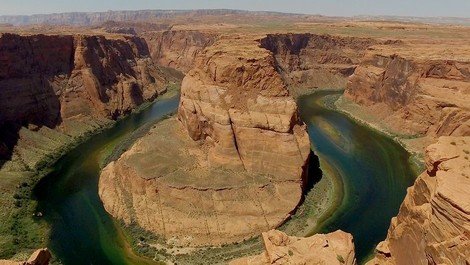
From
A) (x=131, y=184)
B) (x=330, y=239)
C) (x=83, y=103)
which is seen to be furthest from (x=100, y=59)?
(x=330, y=239)

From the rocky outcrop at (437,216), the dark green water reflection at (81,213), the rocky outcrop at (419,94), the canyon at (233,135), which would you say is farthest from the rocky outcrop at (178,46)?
the rocky outcrop at (437,216)

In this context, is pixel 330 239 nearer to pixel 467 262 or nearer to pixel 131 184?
pixel 467 262

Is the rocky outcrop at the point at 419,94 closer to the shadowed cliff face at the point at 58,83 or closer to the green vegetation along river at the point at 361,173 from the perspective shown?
the green vegetation along river at the point at 361,173

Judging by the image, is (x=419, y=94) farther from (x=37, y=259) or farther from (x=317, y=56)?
(x=37, y=259)

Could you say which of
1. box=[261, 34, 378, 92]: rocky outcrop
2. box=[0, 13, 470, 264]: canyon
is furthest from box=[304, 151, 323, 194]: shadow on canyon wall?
box=[261, 34, 378, 92]: rocky outcrop

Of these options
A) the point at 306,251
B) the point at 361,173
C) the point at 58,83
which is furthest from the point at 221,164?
the point at 58,83

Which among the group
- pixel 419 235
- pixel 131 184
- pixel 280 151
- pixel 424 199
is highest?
pixel 424 199

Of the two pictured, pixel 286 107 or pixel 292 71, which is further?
pixel 292 71

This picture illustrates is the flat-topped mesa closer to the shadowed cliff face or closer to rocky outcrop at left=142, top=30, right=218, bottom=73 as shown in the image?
the shadowed cliff face
